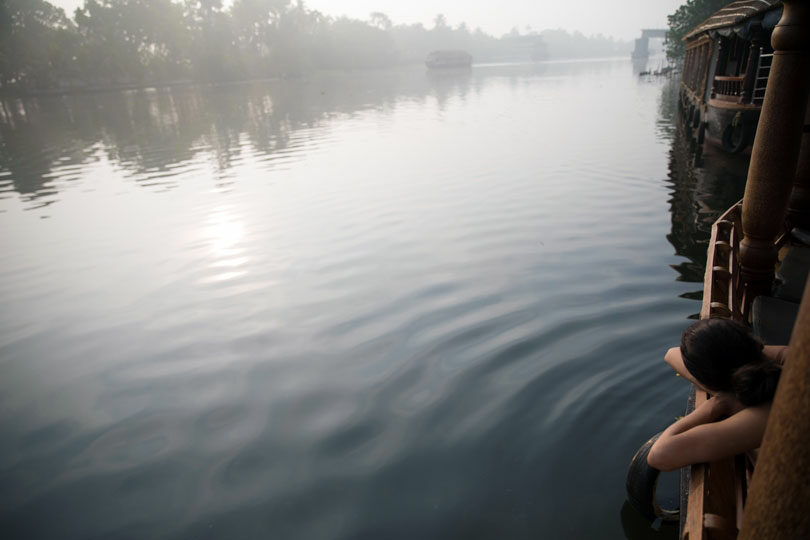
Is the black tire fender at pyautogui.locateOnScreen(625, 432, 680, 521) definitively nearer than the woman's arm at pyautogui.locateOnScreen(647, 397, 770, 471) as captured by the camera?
No

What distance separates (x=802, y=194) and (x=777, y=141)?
1892mm

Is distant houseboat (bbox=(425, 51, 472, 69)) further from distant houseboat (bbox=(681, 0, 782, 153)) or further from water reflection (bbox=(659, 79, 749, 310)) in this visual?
water reflection (bbox=(659, 79, 749, 310))

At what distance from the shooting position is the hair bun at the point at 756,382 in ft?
6.10

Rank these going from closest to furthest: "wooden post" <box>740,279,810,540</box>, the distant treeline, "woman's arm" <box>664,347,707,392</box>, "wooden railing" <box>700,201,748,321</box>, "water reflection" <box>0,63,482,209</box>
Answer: "wooden post" <box>740,279,810,540</box> → "woman's arm" <box>664,347,707,392</box> → "wooden railing" <box>700,201,748,321</box> → "water reflection" <box>0,63,482,209</box> → the distant treeline

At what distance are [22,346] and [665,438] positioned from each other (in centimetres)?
709

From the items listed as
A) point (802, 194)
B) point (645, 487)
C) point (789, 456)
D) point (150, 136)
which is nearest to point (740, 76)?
point (802, 194)

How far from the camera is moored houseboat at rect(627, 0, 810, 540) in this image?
3.30 ft

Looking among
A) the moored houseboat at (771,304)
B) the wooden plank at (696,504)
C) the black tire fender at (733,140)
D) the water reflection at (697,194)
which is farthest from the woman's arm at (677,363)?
the black tire fender at (733,140)

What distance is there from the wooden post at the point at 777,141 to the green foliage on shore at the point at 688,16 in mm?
43522

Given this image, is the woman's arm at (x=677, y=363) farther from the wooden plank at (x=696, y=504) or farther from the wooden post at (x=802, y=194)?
the wooden post at (x=802, y=194)

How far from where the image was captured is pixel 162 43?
7762cm

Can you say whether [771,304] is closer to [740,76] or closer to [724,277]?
[724,277]

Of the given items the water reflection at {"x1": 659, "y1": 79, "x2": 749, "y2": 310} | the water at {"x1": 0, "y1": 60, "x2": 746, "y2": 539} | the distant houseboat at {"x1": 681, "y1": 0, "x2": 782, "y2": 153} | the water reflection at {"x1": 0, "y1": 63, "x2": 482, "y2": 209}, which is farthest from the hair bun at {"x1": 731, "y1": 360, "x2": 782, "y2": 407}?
the water reflection at {"x1": 0, "y1": 63, "x2": 482, "y2": 209}

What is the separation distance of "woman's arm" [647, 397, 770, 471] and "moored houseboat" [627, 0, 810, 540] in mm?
81
